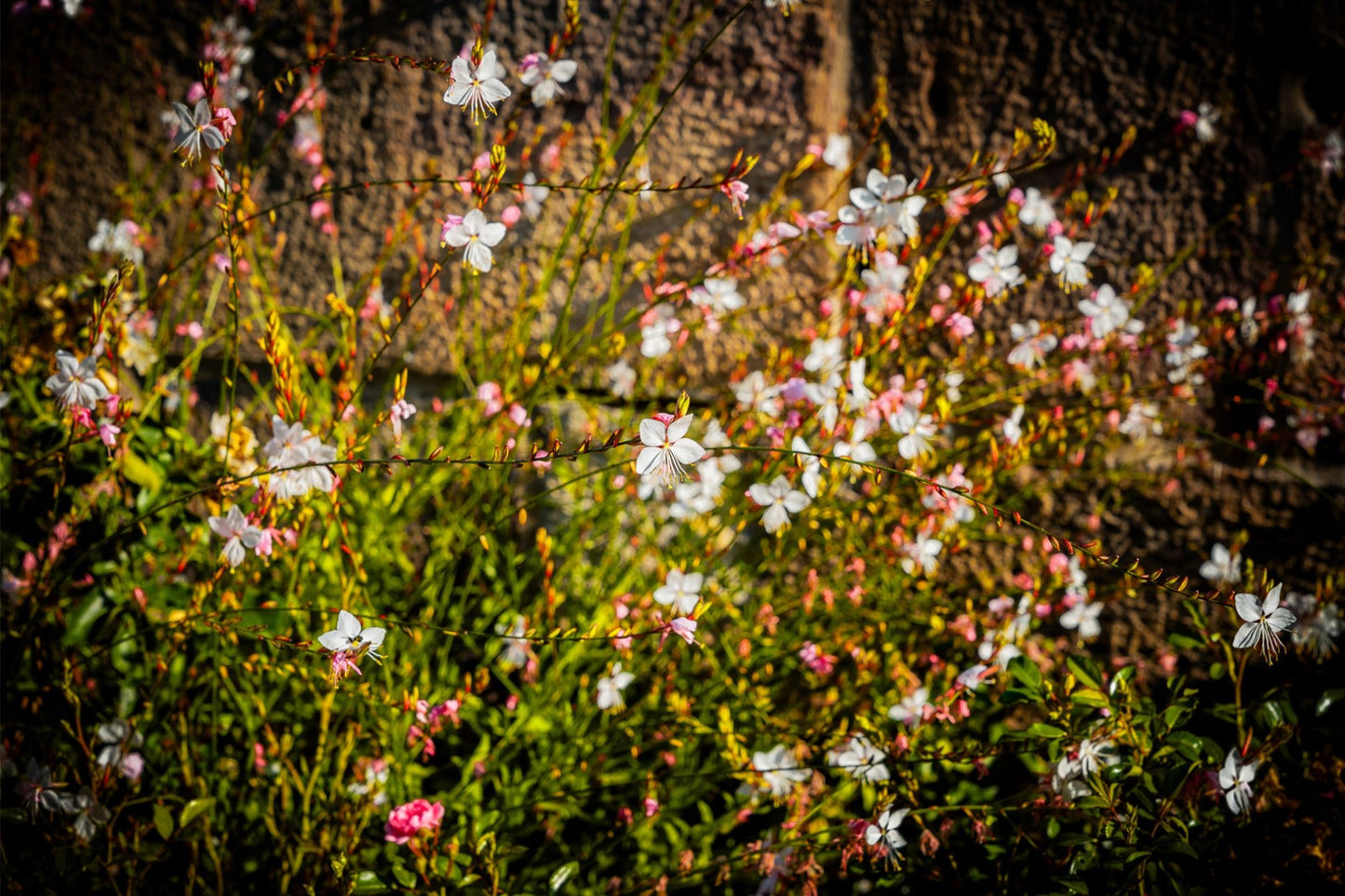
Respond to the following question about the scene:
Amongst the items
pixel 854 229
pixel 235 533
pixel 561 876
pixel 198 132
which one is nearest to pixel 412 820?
pixel 561 876

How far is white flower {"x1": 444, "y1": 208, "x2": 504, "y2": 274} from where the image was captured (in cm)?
92

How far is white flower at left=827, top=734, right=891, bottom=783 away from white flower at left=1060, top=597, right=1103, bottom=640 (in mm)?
438

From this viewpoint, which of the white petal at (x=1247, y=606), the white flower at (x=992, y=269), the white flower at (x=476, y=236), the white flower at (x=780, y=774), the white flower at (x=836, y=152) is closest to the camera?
the white petal at (x=1247, y=606)

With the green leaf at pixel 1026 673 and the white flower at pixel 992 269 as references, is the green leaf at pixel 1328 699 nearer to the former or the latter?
the green leaf at pixel 1026 673

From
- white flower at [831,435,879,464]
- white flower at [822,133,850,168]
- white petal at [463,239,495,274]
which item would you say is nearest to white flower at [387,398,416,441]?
white petal at [463,239,495,274]

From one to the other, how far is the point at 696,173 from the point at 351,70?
0.65 m

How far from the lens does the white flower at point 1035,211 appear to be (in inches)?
54.7

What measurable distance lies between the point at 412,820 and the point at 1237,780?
922 mm

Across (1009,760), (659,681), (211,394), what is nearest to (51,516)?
(211,394)

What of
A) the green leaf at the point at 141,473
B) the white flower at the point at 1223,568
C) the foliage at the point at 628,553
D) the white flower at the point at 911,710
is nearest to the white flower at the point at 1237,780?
the foliage at the point at 628,553

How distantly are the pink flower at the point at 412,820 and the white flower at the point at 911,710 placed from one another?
1.92 feet

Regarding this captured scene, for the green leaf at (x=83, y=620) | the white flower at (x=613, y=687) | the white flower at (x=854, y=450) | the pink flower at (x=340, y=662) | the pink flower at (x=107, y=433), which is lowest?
the white flower at (x=613, y=687)

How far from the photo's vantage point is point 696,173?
1.55 metres

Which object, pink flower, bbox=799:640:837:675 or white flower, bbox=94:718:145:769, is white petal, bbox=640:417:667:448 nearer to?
pink flower, bbox=799:640:837:675
